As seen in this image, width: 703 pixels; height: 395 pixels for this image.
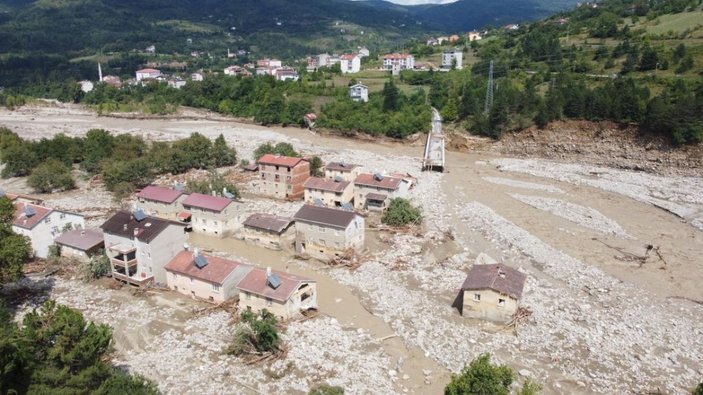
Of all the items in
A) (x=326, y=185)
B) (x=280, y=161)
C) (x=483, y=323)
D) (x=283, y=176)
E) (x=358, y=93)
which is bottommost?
(x=483, y=323)

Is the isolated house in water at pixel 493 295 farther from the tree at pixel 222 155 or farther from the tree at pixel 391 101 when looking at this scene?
the tree at pixel 391 101

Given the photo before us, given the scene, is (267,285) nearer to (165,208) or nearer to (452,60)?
(165,208)

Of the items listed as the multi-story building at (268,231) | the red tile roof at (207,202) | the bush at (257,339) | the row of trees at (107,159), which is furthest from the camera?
the row of trees at (107,159)

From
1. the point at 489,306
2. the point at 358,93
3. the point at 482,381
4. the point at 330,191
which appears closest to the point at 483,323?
the point at 489,306

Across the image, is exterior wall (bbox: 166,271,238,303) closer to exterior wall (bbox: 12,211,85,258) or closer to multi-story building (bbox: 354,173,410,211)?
exterior wall (bbox: 12,211,85,258)

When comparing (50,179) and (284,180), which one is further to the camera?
(50,179)

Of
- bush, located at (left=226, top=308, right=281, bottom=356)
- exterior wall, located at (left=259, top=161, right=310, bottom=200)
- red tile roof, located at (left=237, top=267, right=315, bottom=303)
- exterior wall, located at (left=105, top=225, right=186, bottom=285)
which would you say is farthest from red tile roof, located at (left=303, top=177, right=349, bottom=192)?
bush, located at (left=226, top=308, right=281, bottom=356)

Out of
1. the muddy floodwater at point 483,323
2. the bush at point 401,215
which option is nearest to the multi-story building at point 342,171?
the muddy floodwater at point 483,323

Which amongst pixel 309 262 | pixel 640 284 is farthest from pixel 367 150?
pixel 640 284
